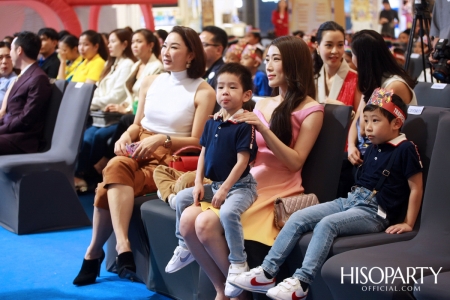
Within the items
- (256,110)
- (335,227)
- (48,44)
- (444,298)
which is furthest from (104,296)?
(48,44)

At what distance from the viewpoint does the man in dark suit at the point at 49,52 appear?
6980 millimetres

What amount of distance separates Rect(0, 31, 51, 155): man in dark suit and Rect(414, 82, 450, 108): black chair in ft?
8.13

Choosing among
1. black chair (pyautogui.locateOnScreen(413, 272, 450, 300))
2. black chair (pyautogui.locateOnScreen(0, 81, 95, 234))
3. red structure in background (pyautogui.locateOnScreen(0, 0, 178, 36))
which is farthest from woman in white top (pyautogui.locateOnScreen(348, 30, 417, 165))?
red structure in background (pyautogui.locateOnScreen(0, 0, 178, 36))

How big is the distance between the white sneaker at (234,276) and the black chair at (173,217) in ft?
0.31

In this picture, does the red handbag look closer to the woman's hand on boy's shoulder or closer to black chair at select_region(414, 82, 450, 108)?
the woman's hand on boy's shoulder

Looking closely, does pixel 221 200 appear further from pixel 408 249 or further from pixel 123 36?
pixel 123 36

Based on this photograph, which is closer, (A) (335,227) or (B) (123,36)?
(A) (335,227)

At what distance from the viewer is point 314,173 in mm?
2877

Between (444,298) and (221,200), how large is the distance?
1.04 m

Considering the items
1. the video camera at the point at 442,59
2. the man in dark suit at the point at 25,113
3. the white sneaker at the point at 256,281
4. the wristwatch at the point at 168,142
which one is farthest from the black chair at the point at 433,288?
the man in dark suit at the point at 25,113

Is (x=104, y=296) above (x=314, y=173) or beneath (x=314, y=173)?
beneath

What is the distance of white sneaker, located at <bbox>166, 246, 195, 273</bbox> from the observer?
2.87 meters

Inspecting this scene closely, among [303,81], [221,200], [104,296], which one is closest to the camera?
[221,200]

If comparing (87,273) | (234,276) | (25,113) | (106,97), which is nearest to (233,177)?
(234,276)
